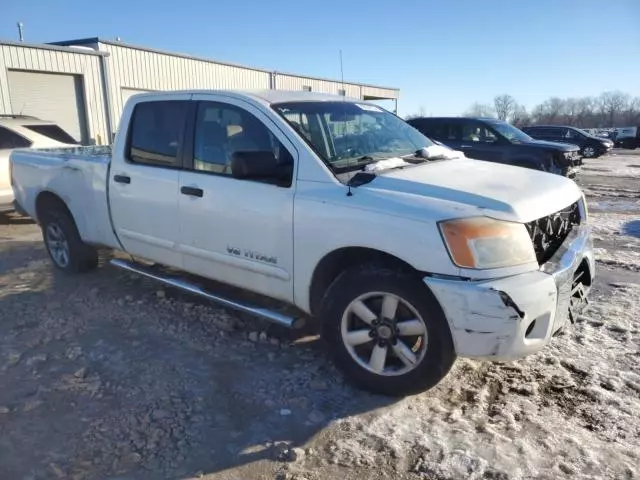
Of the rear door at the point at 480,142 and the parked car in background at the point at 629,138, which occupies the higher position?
the rear door at the point at 480,142

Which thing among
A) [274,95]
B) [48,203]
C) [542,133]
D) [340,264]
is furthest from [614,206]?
[542,133]

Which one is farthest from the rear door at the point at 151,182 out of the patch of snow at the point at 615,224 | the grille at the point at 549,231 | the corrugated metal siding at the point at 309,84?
the corrugated metal siding at the point at 309,84

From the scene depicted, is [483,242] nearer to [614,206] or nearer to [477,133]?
[614,206]

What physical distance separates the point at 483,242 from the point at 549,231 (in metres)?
0.70

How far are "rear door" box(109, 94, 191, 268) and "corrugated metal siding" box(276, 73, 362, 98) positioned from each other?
19.5 metres

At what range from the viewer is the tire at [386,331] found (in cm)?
285

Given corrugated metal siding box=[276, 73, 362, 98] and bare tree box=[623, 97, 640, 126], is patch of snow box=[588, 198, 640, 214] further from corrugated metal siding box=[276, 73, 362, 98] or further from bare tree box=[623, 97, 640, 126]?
bare tree box=[623, 97, 640, 126]

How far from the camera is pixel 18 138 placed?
832 cm

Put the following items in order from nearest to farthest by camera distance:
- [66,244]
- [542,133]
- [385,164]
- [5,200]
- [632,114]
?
[385,164] < [66,244] < [5,200] < [542,133] < [632,114]

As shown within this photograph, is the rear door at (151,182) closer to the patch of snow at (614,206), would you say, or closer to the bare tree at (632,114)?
the patch of snow at (614,206)

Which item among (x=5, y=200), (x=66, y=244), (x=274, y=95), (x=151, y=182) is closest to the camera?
(x=274, y=95)

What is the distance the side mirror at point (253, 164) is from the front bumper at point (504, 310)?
4.17 ft

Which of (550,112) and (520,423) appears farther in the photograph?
(550,112)

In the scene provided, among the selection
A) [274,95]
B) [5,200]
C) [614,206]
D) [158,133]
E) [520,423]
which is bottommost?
[614,206]
